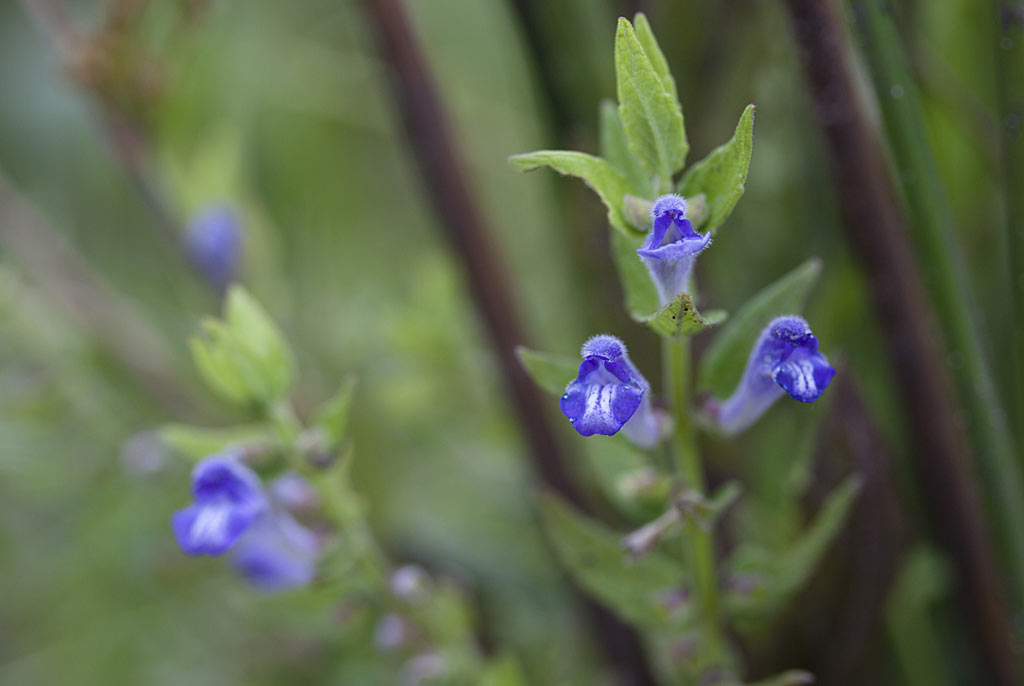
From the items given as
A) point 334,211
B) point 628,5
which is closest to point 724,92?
point 628,5

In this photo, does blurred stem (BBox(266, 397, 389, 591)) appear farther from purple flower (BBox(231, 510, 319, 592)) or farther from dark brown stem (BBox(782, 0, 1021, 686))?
dark brown stem (BBox(782, 0, 1021, 686))

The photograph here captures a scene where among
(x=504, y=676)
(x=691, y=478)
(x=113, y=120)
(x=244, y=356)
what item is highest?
(x=113, y=120)

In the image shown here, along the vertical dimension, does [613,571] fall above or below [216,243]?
below

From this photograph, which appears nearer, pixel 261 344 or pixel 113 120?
pixel 261 344

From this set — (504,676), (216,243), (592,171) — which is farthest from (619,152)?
(216,243)

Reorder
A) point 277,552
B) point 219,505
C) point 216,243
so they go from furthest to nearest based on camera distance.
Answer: point 216,243 → point 277,552 → point 219,505

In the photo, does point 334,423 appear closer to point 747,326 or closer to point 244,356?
point 244,356

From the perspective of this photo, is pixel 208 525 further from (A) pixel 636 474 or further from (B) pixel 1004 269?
(B) pixel 1004 269

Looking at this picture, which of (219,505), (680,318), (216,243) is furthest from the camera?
(216,243)
